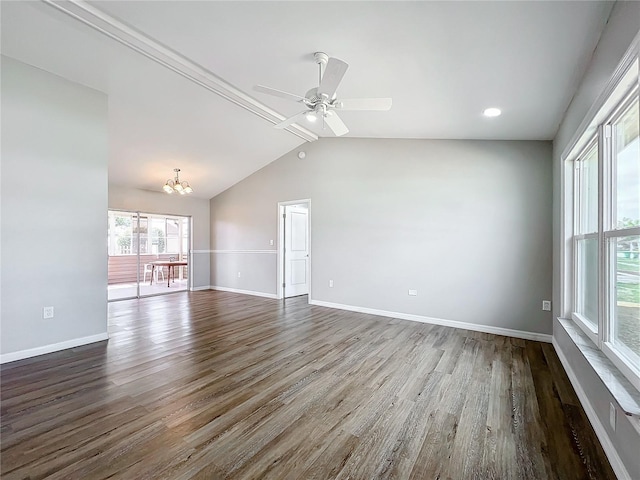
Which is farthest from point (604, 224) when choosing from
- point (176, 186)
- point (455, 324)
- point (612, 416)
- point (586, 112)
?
point (176, 186)

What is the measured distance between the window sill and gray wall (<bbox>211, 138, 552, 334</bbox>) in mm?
1444

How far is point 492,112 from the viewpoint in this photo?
320cm

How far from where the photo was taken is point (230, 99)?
4.00m

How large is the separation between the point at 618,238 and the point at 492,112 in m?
1.84

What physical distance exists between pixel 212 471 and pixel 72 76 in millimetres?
4111

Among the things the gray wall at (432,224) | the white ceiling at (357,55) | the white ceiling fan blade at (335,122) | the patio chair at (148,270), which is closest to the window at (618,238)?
the white ceiling at (357,55)

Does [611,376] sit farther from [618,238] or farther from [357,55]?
[357,55]

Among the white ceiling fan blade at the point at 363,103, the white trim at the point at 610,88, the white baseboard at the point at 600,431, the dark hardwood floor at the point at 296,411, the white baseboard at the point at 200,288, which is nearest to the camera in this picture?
the white trim at the point at 610,88

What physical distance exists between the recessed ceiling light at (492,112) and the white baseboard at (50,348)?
203 inches

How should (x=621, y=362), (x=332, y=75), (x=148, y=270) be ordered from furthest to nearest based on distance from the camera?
(x=148, y=270) < (x=332, y=75) < (x=621, y=362)

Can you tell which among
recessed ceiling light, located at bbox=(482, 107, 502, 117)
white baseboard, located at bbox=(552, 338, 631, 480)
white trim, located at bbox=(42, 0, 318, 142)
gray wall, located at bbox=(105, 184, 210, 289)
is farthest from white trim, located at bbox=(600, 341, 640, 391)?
gray wall, located at bbox=(105, 184, 210, 289)

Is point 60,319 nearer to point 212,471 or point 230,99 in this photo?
point 212,471

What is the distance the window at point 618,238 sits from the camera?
5.67 ft

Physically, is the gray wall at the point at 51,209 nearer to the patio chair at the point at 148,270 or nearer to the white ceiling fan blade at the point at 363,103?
the white ceiling fan blade at the point at 363,103
